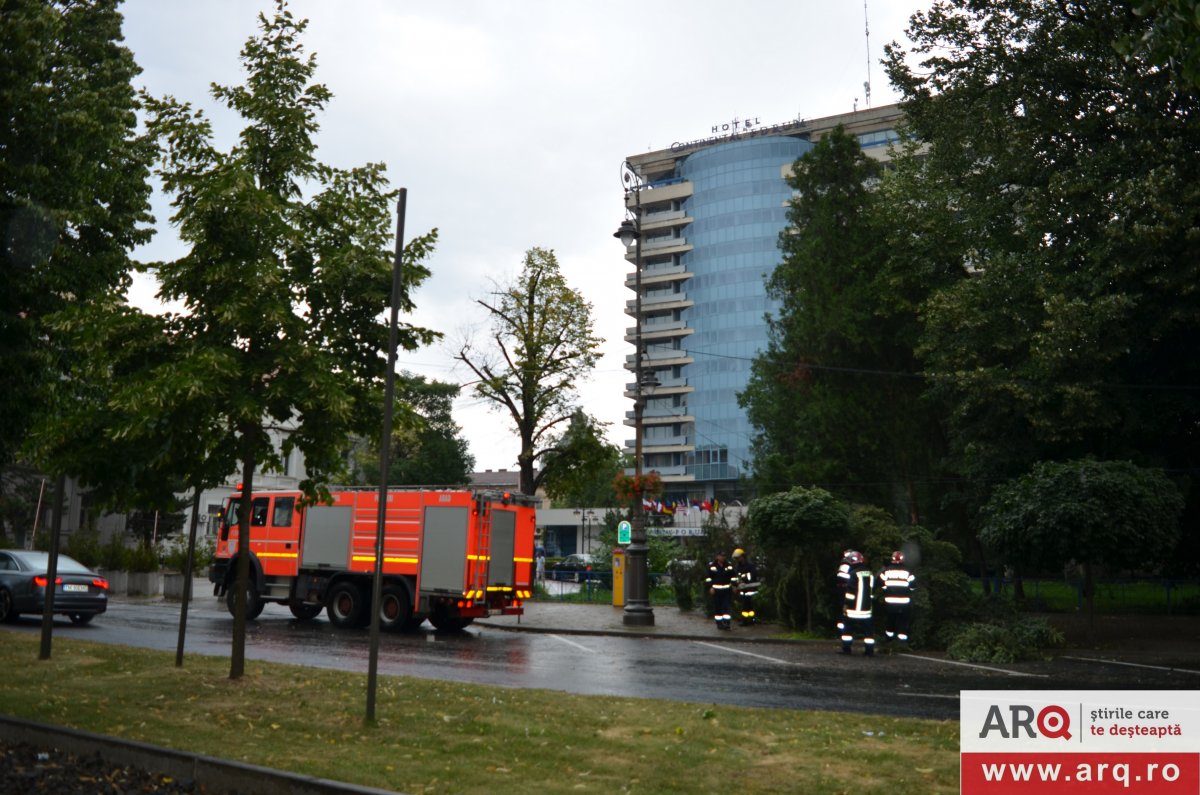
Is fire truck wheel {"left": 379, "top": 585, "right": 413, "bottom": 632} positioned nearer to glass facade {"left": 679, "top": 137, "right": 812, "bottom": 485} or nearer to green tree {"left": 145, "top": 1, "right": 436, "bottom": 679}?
green tree {"left": 145, "top": 1, "right": 436, "bottom": 679}

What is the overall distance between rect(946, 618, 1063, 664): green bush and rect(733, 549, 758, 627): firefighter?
487 centimetres

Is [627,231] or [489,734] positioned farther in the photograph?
[627,231]


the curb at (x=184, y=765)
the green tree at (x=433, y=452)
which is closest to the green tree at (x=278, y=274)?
the curb at (x=184, y=765)

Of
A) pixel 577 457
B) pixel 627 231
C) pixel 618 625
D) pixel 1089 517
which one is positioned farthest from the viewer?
pixel 577 457

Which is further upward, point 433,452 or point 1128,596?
point 433,452

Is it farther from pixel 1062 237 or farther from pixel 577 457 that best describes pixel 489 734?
pixel 577 457

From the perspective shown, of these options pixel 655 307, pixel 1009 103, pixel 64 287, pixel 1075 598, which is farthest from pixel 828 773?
pixel 655 307

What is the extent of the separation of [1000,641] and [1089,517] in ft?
10.3

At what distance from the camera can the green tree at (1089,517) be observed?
18859 mm

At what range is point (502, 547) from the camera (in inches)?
843

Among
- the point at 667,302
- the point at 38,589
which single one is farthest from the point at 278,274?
→ the point at 667,302

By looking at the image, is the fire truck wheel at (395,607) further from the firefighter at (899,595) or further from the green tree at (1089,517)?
the green tree at (1089,517)

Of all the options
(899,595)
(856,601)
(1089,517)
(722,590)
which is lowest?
(722,590)

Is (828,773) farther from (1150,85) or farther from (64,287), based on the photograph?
(1150,85)
